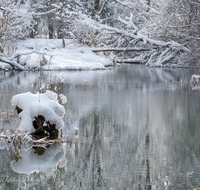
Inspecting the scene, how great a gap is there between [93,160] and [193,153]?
1454 mm

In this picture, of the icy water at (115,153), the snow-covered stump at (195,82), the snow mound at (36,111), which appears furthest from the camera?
the snow-covered stump at (195,82)

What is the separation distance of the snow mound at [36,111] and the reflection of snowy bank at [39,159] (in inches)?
17.1

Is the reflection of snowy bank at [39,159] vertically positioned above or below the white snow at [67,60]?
below

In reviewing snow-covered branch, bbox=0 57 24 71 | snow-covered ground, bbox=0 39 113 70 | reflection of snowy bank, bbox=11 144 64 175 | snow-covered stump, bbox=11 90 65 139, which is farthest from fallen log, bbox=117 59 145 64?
reflection of snowy bank, bbox=11 144 64 175

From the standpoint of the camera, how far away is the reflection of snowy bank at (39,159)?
14.6 feet

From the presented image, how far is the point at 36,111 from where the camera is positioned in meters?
5.56

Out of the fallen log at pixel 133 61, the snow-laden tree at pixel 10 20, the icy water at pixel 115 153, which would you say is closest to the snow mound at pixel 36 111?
the icy water at pixel 115 153

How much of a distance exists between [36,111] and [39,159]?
973 millimetres

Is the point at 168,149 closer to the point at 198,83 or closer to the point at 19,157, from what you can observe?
the point at 19,157

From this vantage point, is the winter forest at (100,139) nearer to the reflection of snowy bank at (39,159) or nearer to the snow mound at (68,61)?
the reflection of snowy bank at (39,159)

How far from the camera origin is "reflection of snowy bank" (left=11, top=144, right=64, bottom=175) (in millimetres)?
4461

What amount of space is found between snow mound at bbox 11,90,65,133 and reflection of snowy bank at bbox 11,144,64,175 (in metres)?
0.43

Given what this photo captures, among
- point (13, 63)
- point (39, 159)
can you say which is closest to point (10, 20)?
point (13, 63)

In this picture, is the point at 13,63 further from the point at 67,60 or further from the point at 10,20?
the point at 10,20
